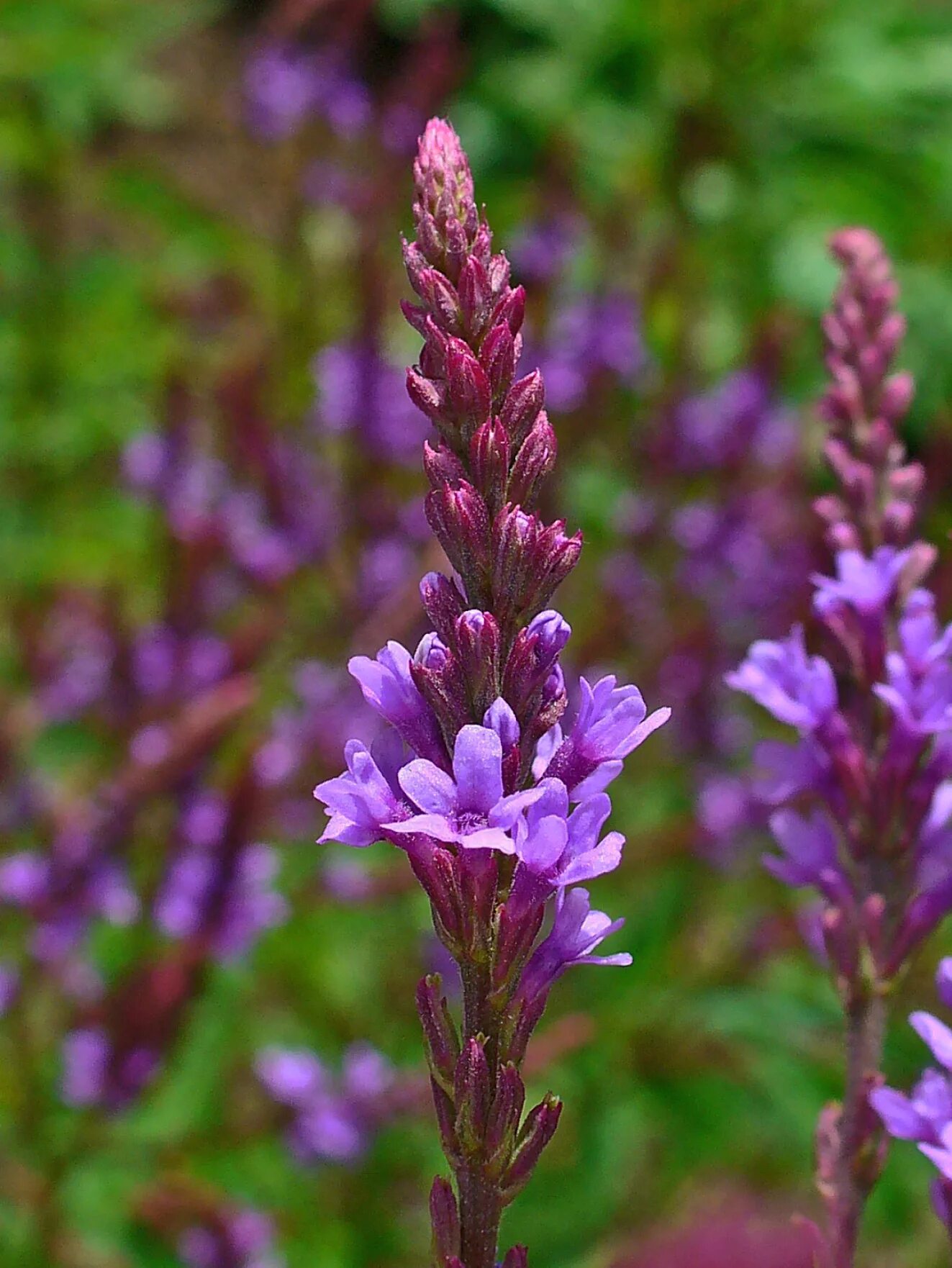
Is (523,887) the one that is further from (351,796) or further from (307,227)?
(307,227)

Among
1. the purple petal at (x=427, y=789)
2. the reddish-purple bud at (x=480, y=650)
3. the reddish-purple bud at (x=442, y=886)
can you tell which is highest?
the reddish-purple bud at (x=480, y=650)

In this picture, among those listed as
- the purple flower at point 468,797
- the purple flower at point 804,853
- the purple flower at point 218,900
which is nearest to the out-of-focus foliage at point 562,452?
the purple flower at point 218,900

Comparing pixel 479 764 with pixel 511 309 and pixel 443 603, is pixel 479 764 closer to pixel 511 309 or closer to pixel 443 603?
pixel 443 603

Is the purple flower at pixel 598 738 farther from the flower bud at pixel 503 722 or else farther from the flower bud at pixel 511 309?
the flower bud at pixel 511 309

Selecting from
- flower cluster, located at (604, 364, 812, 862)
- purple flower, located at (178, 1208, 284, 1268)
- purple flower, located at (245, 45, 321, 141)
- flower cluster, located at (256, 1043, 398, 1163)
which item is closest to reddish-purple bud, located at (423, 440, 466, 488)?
purple flower, located at (178, 1208, 284, 1268)

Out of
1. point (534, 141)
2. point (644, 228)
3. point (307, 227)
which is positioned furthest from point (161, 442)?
point (534, 141)

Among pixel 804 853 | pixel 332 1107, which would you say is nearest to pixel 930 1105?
pixel 804 853
